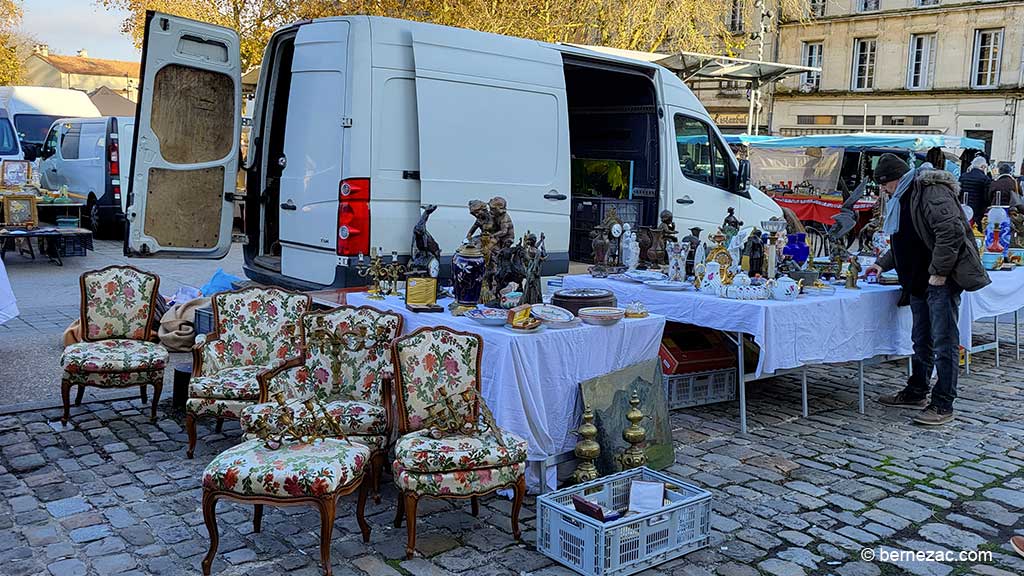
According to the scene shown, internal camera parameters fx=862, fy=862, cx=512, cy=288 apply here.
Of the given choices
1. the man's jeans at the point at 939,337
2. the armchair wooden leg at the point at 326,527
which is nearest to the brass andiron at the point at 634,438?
the armchair wooden leg at the point at 326,527

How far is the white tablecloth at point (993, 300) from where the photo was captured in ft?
22.6

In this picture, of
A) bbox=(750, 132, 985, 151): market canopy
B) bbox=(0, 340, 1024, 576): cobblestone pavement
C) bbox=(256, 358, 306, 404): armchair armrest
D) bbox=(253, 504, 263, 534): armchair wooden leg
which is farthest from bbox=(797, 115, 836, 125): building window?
bbox=(253, 504, 263, 534): armchair wooden leg

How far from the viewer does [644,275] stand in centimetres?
671

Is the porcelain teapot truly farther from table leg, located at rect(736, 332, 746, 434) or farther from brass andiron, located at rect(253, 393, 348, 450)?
brass andiron, located at rect(253, 393, 348, 450)

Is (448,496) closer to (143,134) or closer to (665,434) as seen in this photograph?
(665,434)

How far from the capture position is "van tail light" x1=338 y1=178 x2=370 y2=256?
6.16 meters

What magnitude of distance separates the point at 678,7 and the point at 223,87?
14.1 m

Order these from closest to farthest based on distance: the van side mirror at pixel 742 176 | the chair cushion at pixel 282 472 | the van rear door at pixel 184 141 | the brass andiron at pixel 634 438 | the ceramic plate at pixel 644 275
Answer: the chair cushion at pixel 282 472, the brass andiron at pixel 634 438, the ceramic plate at pixel 644 275, the van rear door at pixel 184 141, the van side mirror at pixel 742 176

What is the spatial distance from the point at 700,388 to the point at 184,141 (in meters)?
4.55

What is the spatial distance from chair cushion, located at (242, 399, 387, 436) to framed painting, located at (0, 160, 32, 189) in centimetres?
1113

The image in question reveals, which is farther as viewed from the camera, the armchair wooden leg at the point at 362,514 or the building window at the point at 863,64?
the building window at the point at 863,64

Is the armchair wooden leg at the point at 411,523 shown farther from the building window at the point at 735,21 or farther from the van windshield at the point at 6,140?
the building window at the point at 735,21

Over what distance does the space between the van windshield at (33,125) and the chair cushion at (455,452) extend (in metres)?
20.9

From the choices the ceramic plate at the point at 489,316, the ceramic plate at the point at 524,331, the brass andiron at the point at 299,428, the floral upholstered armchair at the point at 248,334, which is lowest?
the brass andiron at the point at 299,428
